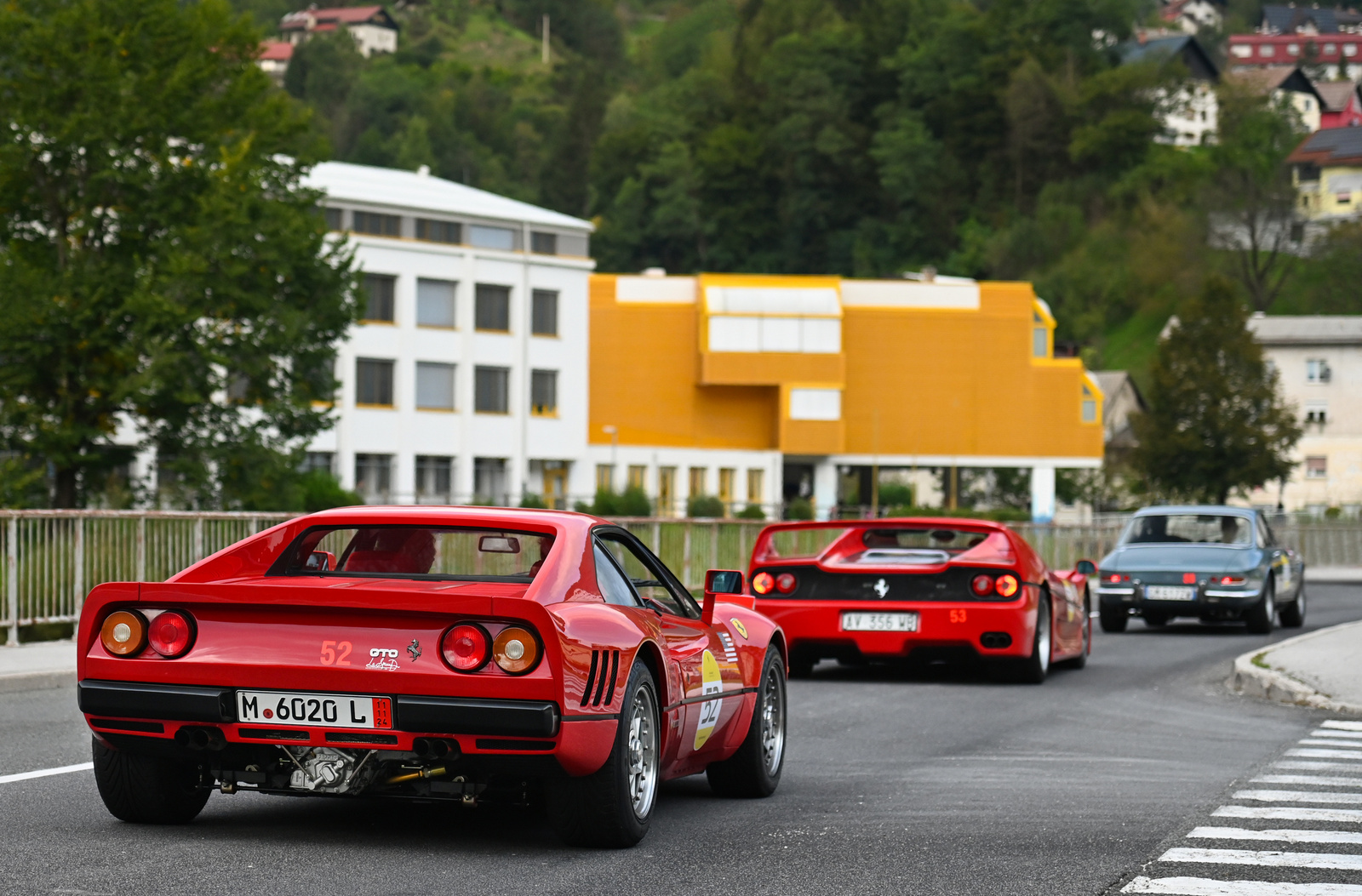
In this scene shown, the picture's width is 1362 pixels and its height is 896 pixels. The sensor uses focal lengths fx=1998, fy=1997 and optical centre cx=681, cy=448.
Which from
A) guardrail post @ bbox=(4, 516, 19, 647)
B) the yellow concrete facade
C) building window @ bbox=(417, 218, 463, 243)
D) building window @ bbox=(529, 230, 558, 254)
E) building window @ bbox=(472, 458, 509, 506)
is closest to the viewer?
guardrail post @ bbox=(4, 516, 19, 647)

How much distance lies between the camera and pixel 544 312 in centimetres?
7962

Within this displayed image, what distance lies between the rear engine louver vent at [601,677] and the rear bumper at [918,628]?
324 inches

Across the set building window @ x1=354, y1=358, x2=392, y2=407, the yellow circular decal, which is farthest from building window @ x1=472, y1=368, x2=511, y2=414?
the yellow circular decal

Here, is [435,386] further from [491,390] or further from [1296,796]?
[1296,796]

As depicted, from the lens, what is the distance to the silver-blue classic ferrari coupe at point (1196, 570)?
71.8ft

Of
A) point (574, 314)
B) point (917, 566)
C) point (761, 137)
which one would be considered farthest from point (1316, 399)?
point (917, 566)

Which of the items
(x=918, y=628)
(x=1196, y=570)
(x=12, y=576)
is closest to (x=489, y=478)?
(x=1196, y=570)

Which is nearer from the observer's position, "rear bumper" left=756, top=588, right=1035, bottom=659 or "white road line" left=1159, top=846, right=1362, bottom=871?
"white road line" left=1159, top=846, right=1362, bottom=871

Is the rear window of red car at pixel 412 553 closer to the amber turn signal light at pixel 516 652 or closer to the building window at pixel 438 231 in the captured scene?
the amber turn signal light at pixel 516 652

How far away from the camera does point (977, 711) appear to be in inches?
520

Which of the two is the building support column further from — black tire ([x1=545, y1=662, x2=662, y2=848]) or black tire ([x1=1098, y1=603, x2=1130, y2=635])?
black tire ([x1=545, y1=662, x2=662, y2=848])

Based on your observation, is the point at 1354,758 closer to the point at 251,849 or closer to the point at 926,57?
the point at 251,849

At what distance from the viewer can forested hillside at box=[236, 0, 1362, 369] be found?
14338cm

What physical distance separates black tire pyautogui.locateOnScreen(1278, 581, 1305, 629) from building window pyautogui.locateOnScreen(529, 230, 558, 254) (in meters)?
56.7
